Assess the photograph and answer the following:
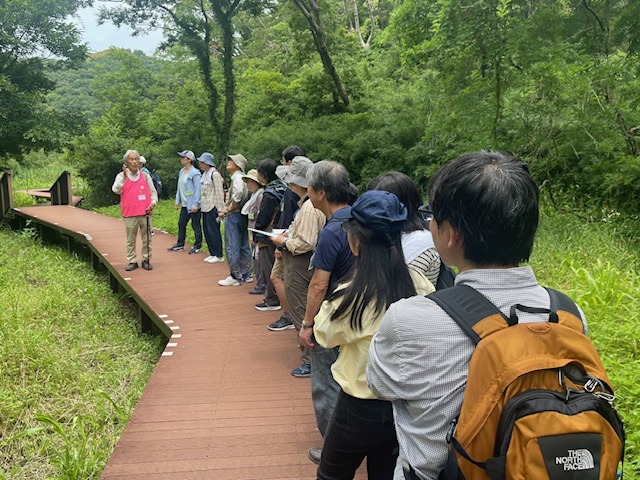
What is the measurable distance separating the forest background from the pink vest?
1.24 metres

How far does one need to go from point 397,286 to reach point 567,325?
0.87 meters

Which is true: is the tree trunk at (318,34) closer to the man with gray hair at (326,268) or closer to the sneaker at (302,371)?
the sneaker at (302,371)

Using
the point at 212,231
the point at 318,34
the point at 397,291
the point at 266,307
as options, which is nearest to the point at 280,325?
the point at 266,307

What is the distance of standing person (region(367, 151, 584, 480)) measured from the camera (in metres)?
1.18

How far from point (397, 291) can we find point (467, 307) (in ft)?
2.79

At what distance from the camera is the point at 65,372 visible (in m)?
4.80

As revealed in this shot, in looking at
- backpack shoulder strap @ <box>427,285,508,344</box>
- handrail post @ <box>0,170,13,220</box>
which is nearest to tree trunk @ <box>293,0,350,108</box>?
handrail post @ <box>0,170,13,220</box>

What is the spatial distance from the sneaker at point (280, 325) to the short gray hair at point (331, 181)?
2.31 m

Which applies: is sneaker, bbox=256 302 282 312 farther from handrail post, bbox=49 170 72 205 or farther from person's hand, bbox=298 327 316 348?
handrail post, bbox=49 170 72 205

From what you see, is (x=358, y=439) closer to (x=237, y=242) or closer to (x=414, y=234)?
(x=414, y=234)

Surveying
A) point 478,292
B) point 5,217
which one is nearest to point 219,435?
point 478,292

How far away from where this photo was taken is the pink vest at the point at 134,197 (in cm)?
675

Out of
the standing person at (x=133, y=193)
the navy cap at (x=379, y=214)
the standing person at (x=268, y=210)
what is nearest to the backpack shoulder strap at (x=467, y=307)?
the navy cap at (x=379, y=214)

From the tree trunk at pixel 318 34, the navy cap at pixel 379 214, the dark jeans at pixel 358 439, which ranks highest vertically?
the tree trunk at pixel 318 34
